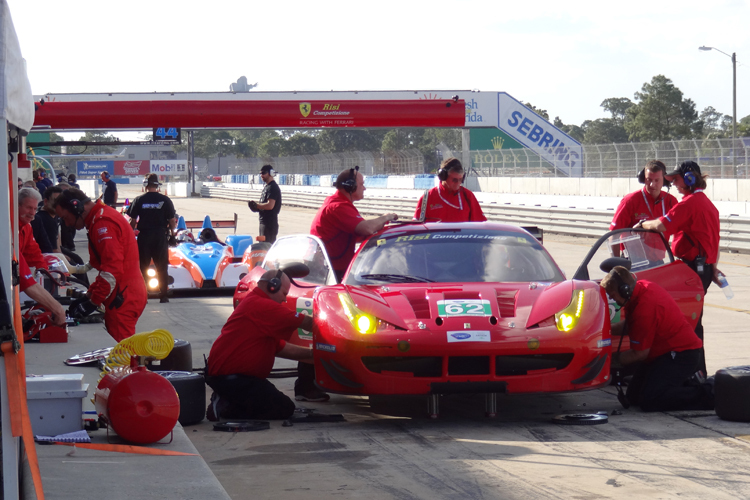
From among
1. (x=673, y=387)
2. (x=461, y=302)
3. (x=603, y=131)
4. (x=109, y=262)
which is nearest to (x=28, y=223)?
(x=109, y=262)

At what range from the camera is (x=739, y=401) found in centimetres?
601

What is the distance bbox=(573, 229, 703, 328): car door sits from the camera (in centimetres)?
720

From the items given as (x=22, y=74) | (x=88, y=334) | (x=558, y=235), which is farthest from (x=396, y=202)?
(x=22, y=74)

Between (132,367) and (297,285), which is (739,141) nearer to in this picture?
(297,285)

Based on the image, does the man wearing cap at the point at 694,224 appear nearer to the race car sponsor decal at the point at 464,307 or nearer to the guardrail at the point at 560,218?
the race car sponsor decal at the point at 464,307

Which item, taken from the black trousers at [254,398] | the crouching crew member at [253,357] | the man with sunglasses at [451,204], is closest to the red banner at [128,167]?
the man with sunglasses at [451,204]

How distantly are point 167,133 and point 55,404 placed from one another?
1355cm

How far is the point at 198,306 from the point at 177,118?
21.4 ft

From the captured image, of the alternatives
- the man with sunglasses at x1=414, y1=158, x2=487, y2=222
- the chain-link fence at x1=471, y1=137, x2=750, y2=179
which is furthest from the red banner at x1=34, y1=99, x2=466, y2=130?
the man with sunglasses at x1=414, y1=158, x2=487, y2=222

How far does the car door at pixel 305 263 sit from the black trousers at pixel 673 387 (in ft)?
7.91

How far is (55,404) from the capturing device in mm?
4953

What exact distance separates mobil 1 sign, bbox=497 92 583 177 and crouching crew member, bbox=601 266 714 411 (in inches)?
929

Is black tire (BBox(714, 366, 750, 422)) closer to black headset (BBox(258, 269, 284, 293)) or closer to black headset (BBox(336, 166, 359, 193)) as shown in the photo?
black headset (BBox(258, 269, 284, 293))

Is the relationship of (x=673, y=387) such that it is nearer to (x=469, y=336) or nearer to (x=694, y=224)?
(x=469, y=336)
